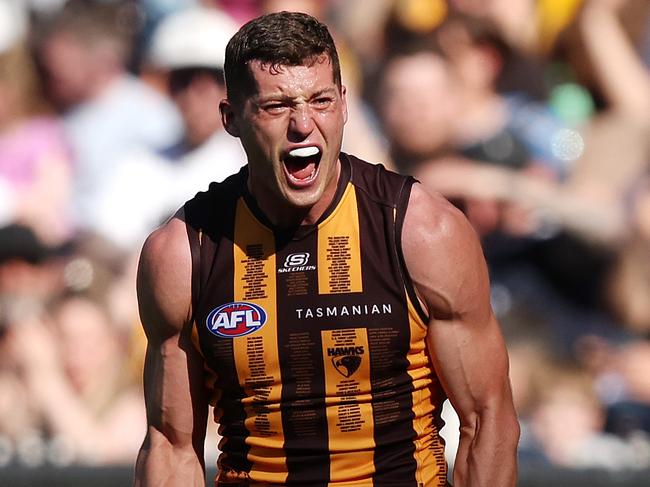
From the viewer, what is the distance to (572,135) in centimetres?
705

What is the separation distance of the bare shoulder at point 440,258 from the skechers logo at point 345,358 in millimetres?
233

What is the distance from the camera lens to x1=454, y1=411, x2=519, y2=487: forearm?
3717 millimetres

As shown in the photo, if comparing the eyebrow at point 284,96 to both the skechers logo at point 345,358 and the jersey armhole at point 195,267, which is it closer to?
the jersey armhole at point 195,267

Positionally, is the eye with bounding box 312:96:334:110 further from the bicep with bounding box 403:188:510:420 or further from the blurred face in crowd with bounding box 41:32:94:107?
the blurred face in crowd with bounding box 41:32:94:107

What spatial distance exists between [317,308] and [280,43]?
727 mm

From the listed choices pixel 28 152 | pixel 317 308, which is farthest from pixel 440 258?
pixel 28 152

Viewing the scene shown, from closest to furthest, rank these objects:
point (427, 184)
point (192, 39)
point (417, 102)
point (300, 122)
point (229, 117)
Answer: point (300, 122)
point (229, 117)
point (427, 184)
point (417, 102)
point (192, 39)

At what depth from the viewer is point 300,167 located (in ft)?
12.1

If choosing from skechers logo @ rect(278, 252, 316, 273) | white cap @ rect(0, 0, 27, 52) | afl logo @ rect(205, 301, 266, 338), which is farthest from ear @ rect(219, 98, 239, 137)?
white cap @ rect(0, 0, 27, 52)

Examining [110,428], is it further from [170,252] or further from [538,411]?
[170,252]

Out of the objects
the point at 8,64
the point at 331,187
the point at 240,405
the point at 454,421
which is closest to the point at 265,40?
the point at 331,187

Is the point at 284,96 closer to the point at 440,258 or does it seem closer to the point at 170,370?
the point at 440,258

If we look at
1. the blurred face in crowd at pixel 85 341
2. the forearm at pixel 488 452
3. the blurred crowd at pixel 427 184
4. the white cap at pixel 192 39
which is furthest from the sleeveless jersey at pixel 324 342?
the white cap at pixel 192 39

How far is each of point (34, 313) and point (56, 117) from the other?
3.53 feet
